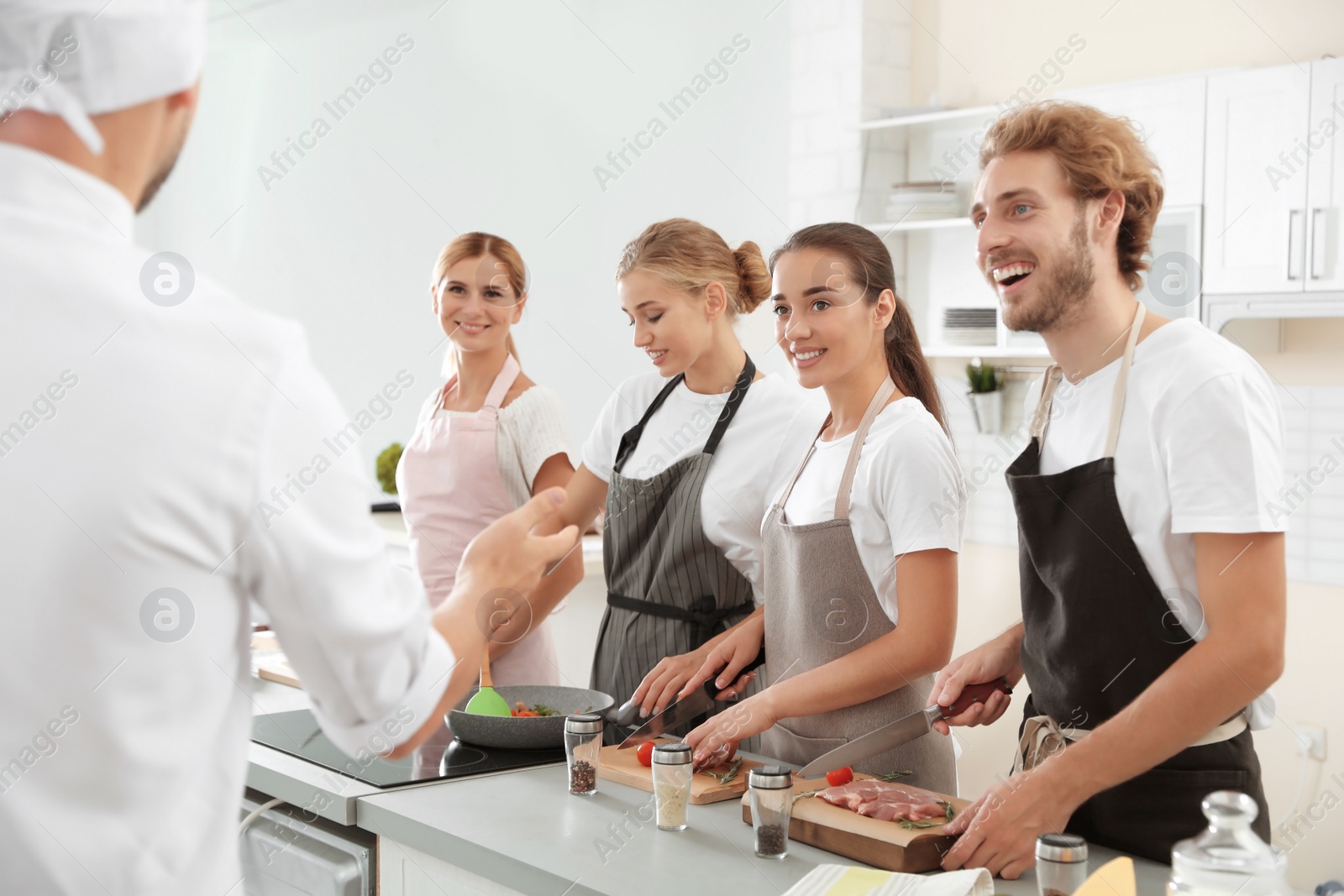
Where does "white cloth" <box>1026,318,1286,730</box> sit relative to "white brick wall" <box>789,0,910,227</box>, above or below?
below

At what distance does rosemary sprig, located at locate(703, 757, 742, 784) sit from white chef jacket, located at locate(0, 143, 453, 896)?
99cm

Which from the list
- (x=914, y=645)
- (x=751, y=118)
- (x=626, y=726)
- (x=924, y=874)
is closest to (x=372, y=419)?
(x=751, y=118)

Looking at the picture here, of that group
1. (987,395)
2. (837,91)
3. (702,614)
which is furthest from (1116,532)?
(837,91)

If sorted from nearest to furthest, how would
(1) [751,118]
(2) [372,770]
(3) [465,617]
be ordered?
(3) [465,617] → (2) [372,770] → (1) [751,118]

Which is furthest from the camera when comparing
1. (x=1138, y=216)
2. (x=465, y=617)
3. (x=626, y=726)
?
(x=626, y=726)

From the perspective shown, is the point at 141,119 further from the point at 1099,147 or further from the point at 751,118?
the point at 751,118

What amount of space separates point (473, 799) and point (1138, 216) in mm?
1233

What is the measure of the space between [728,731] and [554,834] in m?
0.33

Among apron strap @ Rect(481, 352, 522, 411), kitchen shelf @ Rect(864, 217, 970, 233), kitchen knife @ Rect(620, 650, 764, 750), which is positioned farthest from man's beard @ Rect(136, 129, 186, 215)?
kitchen shelf @ Rect(864, 217, 970, 233)

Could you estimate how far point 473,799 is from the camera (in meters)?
1.69

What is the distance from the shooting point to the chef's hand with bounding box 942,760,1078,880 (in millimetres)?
1377

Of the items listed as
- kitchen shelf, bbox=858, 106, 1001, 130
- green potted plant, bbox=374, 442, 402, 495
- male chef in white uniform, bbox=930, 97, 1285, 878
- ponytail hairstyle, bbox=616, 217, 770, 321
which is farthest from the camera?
green potted plant, bbox=374, 442, 402, 495

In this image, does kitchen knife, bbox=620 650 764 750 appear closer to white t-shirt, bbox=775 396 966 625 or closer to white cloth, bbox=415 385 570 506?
white t-shirt, bbox=775 396 966 625

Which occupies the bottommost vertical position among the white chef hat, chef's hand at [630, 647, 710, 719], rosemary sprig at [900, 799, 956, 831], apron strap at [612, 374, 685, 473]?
rosemary sprig at [900, 799, 956, 831]
